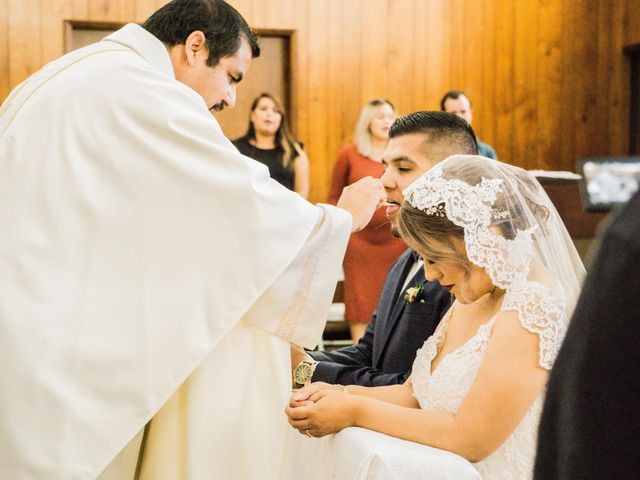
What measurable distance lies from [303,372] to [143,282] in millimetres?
682

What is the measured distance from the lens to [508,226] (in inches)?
83.1

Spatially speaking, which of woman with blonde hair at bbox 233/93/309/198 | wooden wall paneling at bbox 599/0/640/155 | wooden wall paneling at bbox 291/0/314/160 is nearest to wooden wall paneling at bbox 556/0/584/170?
wooden wall paneling at bbox 599/0/640/155

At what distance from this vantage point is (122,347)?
2168 millimetres

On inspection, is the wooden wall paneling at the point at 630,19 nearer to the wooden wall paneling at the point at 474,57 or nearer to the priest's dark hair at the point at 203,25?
the wooden wall paneling at the point at 474,57

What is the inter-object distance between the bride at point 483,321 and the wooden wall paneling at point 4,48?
611cm

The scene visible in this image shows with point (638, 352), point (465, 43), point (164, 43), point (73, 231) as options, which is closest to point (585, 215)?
point (465, 43)

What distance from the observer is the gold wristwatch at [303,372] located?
2654 mm

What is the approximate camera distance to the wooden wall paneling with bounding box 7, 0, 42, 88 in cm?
743

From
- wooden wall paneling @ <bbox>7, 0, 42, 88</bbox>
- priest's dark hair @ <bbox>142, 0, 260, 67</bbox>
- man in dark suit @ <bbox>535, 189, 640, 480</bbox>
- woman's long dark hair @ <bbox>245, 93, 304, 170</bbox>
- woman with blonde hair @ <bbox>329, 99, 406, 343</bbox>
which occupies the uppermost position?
wooden wall paneling @ <bbox>7, 0, 42, 88</bbox>

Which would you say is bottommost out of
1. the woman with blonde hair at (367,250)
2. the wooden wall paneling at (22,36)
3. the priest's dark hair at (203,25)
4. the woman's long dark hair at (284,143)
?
the woman with blonde hair at (367,250)

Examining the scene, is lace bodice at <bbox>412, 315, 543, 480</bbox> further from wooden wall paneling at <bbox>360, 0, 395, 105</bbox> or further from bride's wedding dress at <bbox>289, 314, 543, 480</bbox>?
wooden wall paneling at <bbox>360, 0, 395, 105</bbox>

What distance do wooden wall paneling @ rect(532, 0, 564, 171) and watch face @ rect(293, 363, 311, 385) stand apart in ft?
21.8

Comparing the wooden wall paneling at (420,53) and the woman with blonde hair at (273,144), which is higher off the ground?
the wooden wall paneling at (420,53)

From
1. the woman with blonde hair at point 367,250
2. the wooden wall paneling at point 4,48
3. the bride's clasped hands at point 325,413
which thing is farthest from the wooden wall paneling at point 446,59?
the bride's clasped hands at point 325,413
